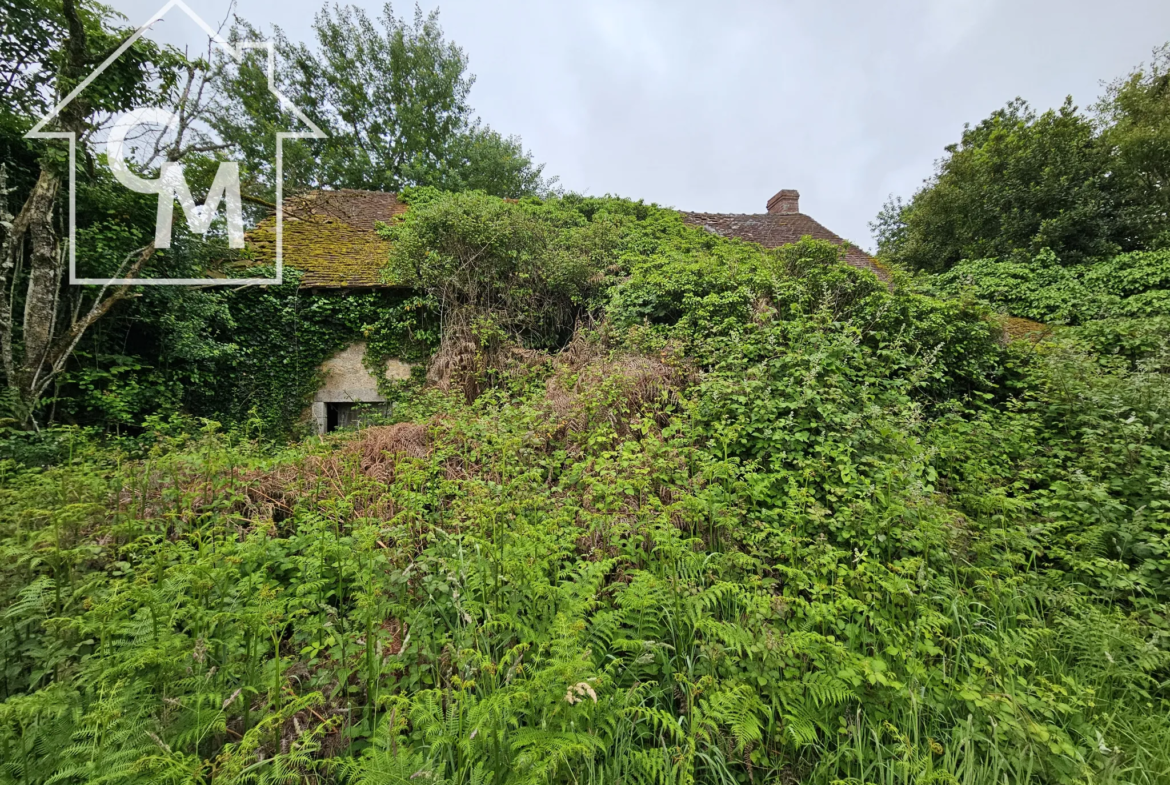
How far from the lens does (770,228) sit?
588 inches

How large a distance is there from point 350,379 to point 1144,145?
2565 centimetres

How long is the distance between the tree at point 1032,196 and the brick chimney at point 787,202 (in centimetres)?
624

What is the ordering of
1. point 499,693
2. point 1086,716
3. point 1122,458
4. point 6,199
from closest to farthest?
point 499,693, point 1086,716, point 1122,458, point 6,199

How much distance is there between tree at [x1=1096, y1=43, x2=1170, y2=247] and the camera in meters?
14.0

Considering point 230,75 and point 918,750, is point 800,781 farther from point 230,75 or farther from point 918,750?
point 230,75

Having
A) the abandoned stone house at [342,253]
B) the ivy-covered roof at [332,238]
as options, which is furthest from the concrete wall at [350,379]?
the ivy-covered roof at [332,238]

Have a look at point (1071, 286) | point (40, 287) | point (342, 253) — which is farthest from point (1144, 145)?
point (40, 287)

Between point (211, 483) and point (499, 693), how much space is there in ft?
11.8

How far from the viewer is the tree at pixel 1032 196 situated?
14.1 m

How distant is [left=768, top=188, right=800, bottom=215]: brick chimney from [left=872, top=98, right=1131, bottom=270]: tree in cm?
624

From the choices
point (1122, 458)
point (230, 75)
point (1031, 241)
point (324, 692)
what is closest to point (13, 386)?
point (324, 692)

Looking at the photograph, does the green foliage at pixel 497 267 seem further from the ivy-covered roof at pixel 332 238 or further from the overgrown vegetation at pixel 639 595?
the overgrown vegetation at pixel 639 595

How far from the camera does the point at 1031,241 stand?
14.7 metres

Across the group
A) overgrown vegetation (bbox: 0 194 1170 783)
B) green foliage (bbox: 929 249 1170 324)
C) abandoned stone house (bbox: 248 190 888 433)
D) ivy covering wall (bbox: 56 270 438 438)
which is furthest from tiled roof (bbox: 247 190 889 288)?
overgrown vegetation (bbox: 0 194 1170 783)
